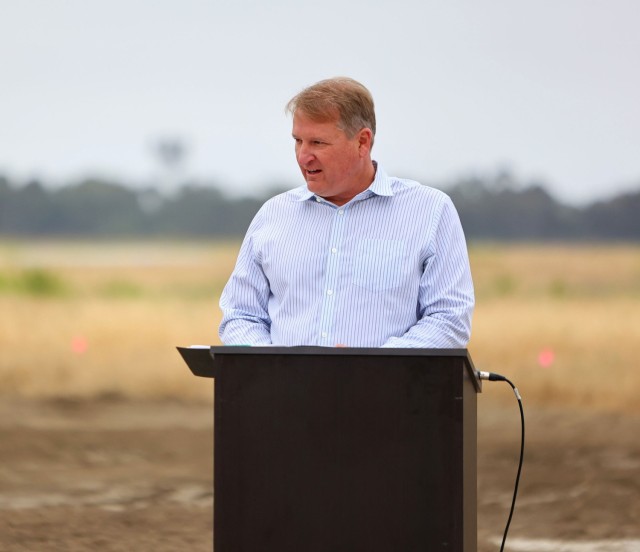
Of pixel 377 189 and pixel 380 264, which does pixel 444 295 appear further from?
pixel 377 189

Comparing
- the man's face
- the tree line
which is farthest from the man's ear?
the tree line

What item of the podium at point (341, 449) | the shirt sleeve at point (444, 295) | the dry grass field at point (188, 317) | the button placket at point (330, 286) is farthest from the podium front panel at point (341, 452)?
the dry grass field at point (188, 317)

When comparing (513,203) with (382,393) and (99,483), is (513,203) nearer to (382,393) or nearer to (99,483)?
(99,483)

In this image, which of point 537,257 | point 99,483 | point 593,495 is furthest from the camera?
point 537,257

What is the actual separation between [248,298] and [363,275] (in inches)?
13.1

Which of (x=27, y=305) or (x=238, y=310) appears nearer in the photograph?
(x=238, y=310)

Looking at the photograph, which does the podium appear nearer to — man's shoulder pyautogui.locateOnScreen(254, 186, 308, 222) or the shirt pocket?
the shirt pocket

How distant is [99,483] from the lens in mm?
7508

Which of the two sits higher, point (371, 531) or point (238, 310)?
point (238, 310)

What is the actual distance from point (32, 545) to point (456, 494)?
9.67ft

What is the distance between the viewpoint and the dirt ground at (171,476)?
5633 millimetres

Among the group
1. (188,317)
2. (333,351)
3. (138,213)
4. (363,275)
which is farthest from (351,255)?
(138,213)

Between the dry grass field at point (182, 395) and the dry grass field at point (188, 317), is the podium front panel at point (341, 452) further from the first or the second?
the dry grass field at point (188, 317)

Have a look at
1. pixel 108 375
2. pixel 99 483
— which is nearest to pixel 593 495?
pixel 99 483
